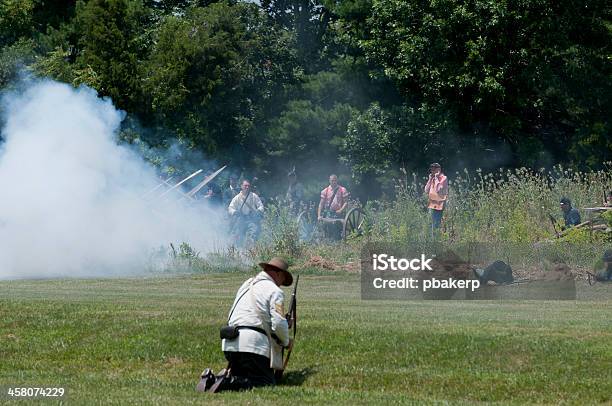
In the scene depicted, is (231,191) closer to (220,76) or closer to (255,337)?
(220,76)

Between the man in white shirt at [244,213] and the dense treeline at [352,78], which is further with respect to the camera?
the dense treeline at [352,78]

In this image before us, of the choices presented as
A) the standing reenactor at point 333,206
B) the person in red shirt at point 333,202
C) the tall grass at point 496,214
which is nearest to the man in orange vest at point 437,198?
the tall grass at point 496,214

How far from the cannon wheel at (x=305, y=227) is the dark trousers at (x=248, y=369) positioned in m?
13.6

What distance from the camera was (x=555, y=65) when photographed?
37188 millimetres

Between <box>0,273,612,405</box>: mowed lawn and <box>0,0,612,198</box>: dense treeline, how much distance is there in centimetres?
1774

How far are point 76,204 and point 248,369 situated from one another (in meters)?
16.8

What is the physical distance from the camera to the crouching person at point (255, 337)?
1297 cm

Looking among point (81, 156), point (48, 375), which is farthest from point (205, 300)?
point (81, 156)

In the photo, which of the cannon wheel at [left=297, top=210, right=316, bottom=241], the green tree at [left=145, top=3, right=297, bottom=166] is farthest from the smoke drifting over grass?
the green tree at [left=145, top=3, right=297, bottom=166]

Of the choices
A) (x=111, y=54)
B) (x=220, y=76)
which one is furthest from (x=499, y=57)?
(x=111, y=54)

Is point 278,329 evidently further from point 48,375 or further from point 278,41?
point 278,41

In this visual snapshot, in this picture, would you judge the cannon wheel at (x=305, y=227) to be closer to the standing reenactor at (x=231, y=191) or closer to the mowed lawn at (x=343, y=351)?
the standing reenactor at (x=231, y=191)

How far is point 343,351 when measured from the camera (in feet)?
48.5

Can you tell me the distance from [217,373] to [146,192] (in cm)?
1779
